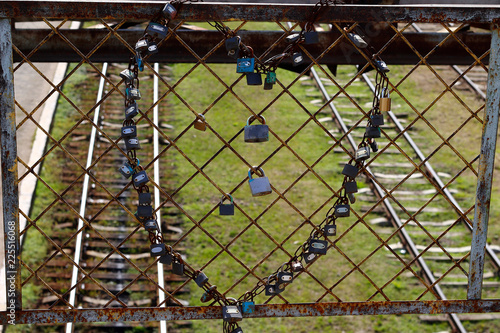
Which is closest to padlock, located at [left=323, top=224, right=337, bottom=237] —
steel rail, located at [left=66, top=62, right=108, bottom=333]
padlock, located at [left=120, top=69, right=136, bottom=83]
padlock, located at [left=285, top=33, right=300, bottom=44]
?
padlock, located at [left=285, top=33, right=300, bottom=44]

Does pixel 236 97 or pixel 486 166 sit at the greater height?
pixel 236 97

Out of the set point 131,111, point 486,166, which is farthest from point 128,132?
point 486,166

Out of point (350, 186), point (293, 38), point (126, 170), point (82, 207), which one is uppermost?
point (82, 207)

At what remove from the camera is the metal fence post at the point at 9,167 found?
269 cm

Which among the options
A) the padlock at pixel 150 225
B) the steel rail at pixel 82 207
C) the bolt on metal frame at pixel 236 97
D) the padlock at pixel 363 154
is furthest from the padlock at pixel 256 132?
the steel rail at pixel 82 207

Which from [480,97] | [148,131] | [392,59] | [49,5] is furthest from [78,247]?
[480,97]

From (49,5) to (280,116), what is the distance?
787cm

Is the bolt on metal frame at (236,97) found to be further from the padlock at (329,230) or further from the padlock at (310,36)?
the padlock at (329,230)

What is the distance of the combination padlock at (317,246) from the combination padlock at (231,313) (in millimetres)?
426

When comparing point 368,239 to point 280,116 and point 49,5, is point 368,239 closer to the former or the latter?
point 280,116

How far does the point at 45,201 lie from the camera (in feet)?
26.9

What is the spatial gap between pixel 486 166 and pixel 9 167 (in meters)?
2.04

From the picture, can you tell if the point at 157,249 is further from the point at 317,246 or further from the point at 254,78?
the point at 254,78

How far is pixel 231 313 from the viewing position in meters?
2.97
